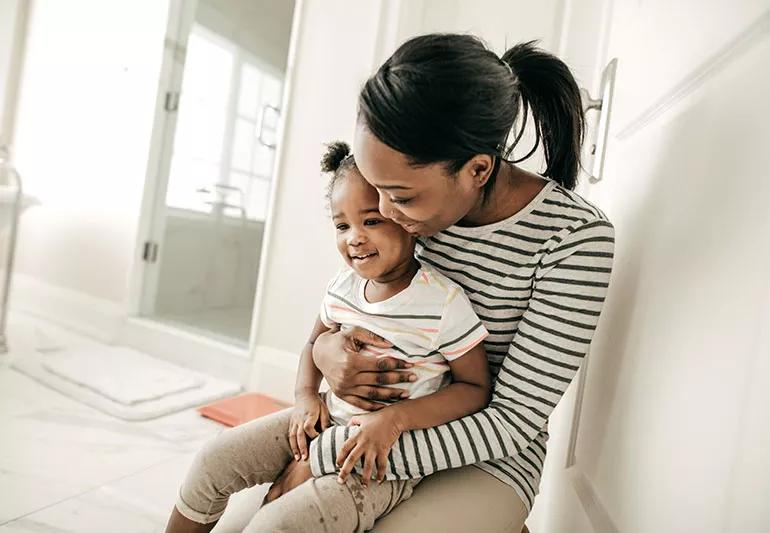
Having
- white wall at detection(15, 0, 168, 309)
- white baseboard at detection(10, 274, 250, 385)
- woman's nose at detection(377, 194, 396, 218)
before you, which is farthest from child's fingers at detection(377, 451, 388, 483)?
white wall at detection(15, 0, 168, 309)

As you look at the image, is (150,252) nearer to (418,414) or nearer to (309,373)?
(309,373)

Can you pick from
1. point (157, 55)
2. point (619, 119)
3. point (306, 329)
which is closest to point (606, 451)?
point (619, 119)

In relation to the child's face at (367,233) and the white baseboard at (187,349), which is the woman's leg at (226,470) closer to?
the child's face at (367,233)

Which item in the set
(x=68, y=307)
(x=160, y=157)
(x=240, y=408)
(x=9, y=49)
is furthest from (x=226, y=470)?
(x=9, y=49)

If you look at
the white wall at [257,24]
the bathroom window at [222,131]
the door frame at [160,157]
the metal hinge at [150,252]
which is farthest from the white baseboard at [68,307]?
the white wall at [257,24]

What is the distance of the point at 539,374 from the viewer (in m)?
0.76

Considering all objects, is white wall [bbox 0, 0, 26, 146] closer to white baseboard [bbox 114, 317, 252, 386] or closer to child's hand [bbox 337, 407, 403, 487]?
white baseboard [bbox 114, 317, 252, 386]

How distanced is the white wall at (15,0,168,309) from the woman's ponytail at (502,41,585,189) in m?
2.31

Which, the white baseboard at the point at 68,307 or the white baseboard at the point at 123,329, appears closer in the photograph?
the white baseboard at the point at 123,329

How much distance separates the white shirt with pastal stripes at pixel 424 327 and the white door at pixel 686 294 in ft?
0.73

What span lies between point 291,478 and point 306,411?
103mm

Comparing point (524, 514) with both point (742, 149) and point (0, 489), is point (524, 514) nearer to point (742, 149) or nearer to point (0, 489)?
point (742, 149)

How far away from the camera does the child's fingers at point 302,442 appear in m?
0.82

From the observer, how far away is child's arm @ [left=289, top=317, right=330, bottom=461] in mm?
840
